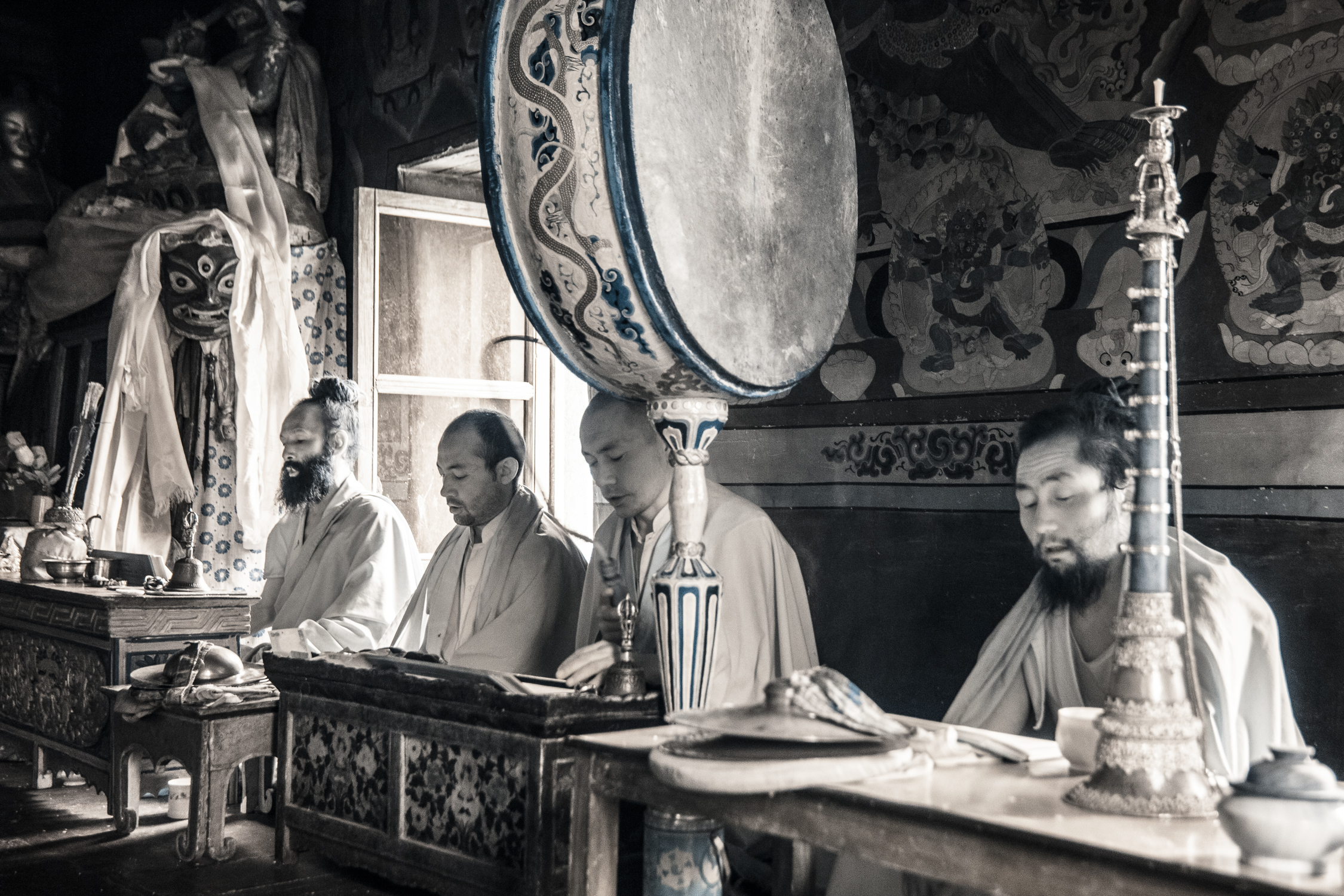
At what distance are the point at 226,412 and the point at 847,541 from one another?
3749mm

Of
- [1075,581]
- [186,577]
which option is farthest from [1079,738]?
[186,577]

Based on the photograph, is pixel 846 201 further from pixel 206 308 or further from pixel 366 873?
pixel 206 308

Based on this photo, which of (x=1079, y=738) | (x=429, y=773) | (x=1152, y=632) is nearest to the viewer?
(x=1152, y=632)

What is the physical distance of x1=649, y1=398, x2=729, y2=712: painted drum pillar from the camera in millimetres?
2512

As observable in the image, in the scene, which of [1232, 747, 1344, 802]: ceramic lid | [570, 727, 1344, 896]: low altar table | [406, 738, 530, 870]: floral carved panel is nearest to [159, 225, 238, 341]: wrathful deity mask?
[406, 738, 530, 870]: floral carved panel

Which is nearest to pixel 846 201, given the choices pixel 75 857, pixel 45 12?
pixel 75 857

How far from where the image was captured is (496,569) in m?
4.09

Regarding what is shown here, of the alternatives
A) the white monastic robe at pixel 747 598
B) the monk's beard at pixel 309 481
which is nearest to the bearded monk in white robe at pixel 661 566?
the white monastic robe at pixel 747 598

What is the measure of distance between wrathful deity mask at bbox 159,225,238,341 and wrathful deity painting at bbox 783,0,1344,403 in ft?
11.3

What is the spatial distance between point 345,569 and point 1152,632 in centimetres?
366

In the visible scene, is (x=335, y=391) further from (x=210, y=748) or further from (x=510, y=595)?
(x=210, y=748)

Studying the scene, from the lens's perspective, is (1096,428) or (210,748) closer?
(1096,428)

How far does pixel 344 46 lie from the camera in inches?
258

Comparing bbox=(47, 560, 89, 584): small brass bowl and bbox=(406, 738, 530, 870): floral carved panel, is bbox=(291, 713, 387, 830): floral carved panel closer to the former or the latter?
bbox=(406, 738, 530, 870): floral carved panel
